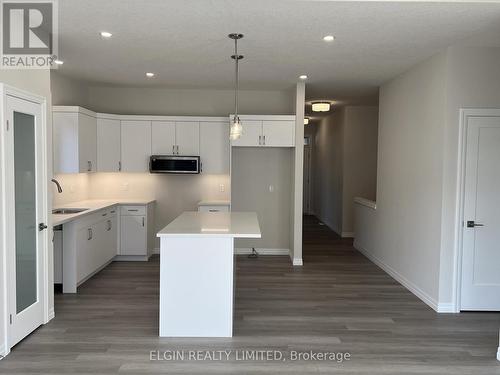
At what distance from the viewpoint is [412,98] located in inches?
195

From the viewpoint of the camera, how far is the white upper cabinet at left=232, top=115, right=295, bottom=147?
616 centimetres

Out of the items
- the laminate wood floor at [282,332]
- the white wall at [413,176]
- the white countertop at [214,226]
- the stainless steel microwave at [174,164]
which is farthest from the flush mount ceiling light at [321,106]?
the white countertop at [214,226]

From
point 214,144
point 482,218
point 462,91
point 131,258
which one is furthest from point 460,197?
point 131,258

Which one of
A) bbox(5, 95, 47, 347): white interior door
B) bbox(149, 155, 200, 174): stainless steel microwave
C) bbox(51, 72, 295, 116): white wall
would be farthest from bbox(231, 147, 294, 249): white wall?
bbox(5, 95, 47, 347): white interior door

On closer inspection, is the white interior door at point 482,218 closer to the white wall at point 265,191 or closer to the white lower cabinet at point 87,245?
the white wall at point 265,191

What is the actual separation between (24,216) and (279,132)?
12.3ft

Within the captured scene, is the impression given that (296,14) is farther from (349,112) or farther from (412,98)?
(349,112)

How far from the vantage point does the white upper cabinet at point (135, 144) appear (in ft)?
20.7

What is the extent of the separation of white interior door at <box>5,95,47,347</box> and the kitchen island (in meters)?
1.13

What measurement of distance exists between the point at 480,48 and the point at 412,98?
38.6 inches

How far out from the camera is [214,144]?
637cm

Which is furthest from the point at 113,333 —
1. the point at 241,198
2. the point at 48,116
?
the point at 241,198

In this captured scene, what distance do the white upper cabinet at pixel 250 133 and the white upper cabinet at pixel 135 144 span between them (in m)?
A: 1.37

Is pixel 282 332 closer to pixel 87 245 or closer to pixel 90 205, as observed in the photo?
pixel 87 245
